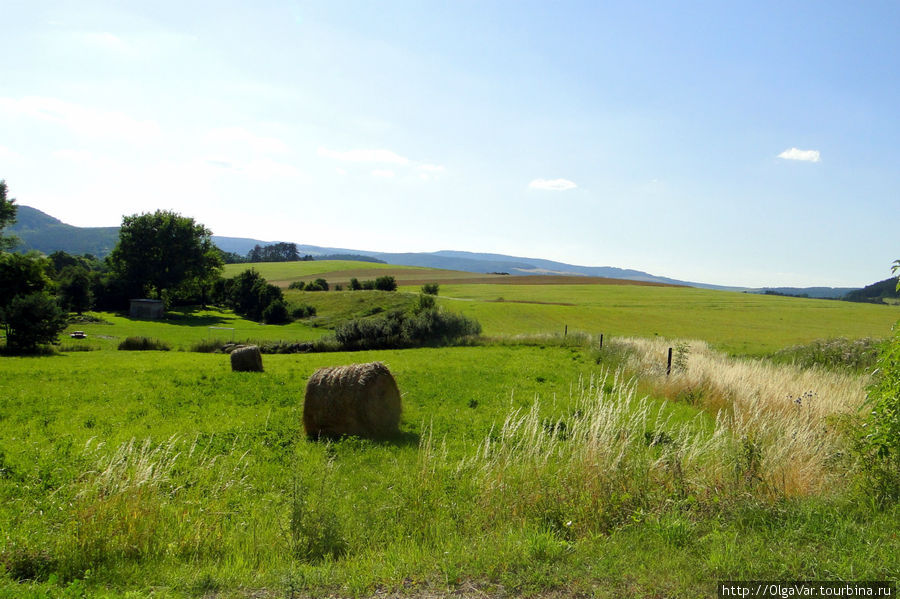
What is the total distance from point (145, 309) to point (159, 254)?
10083 mm

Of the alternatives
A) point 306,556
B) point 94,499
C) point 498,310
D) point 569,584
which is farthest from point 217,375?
point 498,310

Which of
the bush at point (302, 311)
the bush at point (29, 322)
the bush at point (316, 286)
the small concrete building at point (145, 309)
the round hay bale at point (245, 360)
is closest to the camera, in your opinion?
the round hay bale at point (245, 360)

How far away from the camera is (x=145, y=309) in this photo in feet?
215

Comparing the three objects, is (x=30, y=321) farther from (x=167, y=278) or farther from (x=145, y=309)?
(x=167, y=278)

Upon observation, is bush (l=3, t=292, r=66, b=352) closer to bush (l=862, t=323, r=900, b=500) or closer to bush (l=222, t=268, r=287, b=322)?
bush (l=222, t=268, r=287, b=322)

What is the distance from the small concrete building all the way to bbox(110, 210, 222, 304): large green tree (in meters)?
6.37

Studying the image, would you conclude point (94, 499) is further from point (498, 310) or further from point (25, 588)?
point (498, 310)

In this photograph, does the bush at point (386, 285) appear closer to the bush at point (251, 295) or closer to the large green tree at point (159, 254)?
the bush at point (251, 295)

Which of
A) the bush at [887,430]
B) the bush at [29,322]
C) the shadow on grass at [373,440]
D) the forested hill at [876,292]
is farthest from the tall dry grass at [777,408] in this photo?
the forested hill at [876,292]

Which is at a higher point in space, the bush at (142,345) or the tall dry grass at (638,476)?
the tall dry grass at (638,476)

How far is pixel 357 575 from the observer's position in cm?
514

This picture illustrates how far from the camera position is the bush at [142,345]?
120 ft

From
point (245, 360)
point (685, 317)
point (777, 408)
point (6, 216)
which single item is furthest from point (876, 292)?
point (6, 216)

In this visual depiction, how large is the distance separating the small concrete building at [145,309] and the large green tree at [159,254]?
6.37 metres
